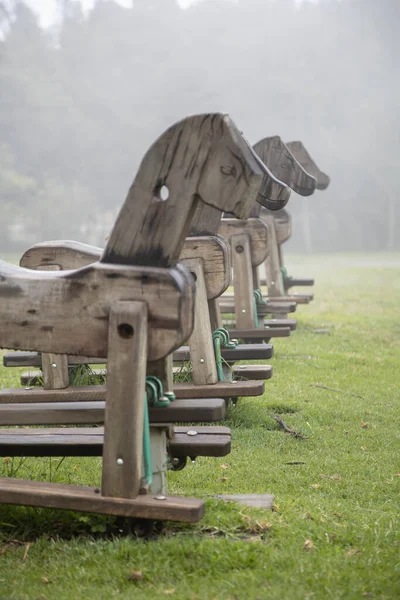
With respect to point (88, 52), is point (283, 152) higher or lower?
lower

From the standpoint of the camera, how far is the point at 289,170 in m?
6.14

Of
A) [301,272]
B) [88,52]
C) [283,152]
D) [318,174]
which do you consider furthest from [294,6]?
[283,152]

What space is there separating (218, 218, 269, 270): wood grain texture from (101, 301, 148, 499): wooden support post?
465 centimetres

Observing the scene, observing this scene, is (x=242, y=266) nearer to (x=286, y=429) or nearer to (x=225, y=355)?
(x=225, y=355)

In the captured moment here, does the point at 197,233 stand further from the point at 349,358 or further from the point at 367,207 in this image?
the point at 367,207

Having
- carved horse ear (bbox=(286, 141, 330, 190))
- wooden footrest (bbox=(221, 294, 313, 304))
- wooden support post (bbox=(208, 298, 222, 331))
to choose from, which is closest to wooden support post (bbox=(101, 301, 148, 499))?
wooden support post (bbox=(208, 298, 222, 331))

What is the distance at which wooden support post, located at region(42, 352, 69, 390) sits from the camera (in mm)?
5500

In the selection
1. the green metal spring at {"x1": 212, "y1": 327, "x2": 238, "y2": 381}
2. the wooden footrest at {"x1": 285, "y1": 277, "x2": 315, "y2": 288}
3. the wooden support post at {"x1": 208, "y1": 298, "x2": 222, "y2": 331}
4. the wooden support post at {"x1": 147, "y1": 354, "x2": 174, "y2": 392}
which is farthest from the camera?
the wooden footrest at {"x1": 285, "y1": 277, "x2": 315, "y2": 288}

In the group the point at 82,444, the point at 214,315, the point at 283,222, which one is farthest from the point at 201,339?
the point at 283,222

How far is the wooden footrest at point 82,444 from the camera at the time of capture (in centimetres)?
420

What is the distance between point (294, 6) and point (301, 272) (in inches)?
2484

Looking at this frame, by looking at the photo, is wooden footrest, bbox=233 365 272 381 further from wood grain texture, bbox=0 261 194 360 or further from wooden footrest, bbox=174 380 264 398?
wood grain texture, bbox=0 261 194 360

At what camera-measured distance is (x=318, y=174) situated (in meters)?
11.5

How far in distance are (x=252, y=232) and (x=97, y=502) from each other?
4884mm
